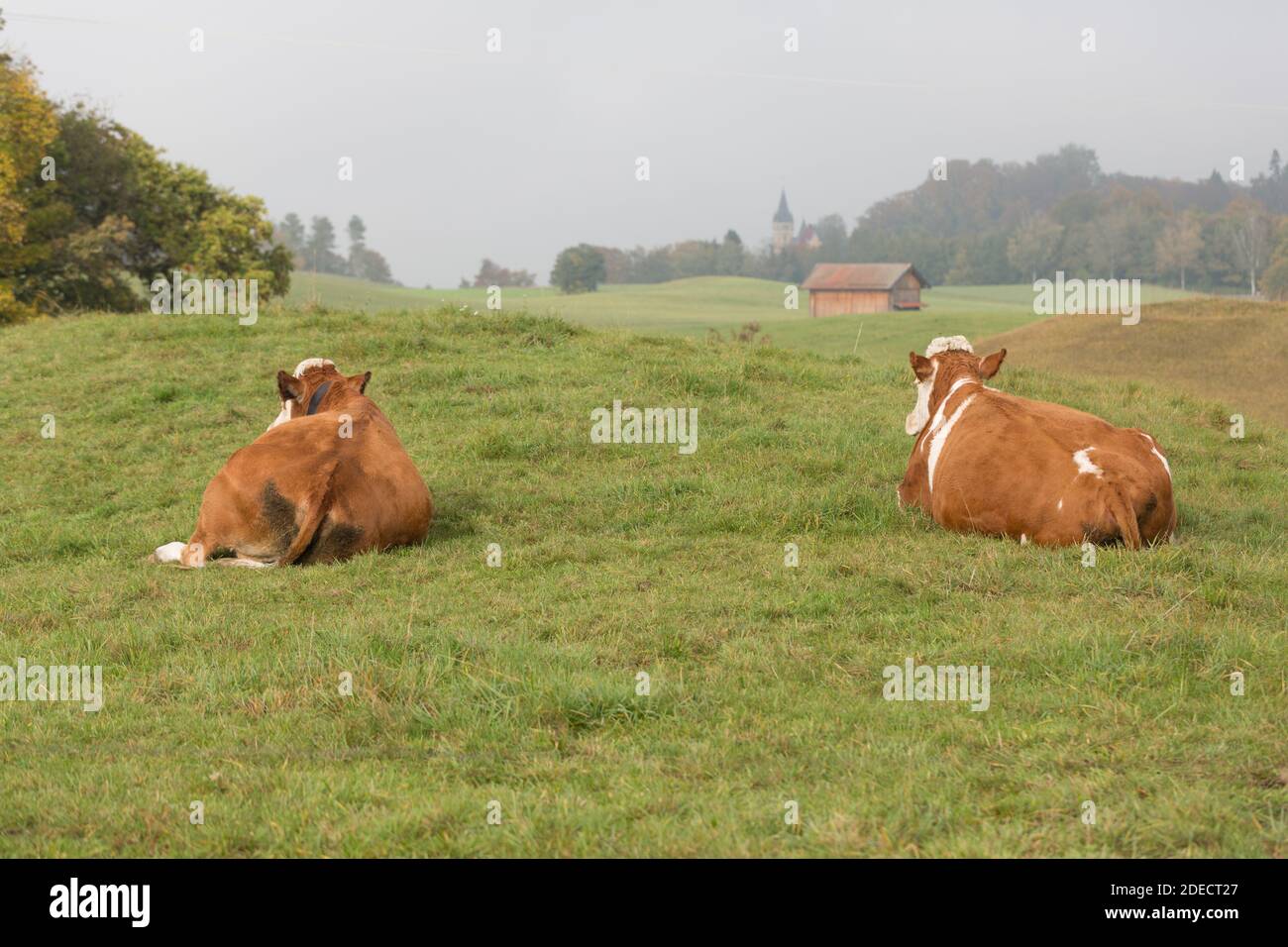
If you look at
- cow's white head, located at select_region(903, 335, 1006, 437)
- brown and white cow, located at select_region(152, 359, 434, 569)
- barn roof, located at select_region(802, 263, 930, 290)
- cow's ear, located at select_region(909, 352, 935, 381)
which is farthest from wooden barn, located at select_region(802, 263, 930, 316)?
brown and white cow, located at select_region(152, 359, 434, 569)

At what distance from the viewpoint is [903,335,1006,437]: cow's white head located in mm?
9961

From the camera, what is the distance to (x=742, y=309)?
84.4 meters

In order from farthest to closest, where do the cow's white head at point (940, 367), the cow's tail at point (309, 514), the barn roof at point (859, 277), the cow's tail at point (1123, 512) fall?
the barn roof at point (859, 277) → the cow's white head at point (940, 367) → the cow's tail at point (309, 514) → the cow's tail at point (1123, 512)

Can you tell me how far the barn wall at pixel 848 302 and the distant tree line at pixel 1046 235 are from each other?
25008 mm

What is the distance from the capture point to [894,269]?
273 ft

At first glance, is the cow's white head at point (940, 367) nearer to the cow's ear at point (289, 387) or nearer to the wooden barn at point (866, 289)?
the cow's ear at point (289, 387)

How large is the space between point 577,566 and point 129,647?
286 cm

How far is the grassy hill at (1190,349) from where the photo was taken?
24375mm

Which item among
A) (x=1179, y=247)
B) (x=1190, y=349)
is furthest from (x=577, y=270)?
(x=1190, y=349)

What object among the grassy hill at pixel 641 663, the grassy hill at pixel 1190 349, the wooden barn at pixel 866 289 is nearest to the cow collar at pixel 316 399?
the grassy hill at pixel 641 663

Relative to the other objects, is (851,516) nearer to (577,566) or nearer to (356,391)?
(577,566)

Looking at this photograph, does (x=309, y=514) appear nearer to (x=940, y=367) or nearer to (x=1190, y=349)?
(x=940, y=367)

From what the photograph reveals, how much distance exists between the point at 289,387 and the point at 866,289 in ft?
250
